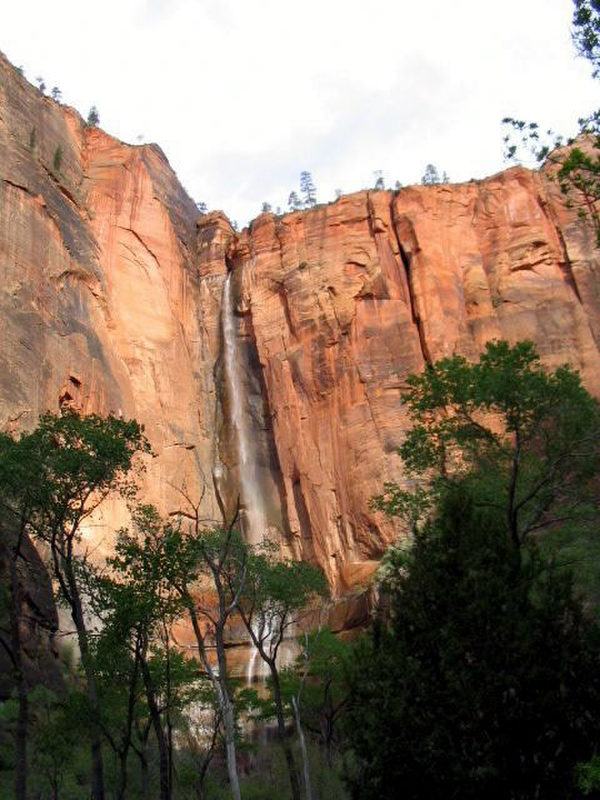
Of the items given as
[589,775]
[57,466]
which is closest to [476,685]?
[589,775]

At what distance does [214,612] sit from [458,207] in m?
31.5

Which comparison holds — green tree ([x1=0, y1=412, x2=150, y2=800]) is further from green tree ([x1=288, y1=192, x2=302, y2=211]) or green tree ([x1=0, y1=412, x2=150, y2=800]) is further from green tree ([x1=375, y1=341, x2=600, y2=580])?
green tree ([x1=288, y1=192, x2=302, y2=211])

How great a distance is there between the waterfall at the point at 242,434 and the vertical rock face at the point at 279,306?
47 cm

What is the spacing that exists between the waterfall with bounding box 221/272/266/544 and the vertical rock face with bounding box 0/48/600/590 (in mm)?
466

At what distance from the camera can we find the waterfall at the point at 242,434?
149 ft

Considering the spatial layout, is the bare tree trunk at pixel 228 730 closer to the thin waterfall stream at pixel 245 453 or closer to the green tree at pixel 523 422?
the green tree at pixel 523 422

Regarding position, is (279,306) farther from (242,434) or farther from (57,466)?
(57,466)

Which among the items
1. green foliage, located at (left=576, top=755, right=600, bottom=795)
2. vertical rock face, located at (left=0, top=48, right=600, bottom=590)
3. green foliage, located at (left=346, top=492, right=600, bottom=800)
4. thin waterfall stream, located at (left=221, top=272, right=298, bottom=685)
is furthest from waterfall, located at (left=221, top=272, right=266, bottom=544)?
green foliage, located at (left=576, top=755, right=600, bottom=795)

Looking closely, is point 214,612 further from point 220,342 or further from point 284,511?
point 220,342

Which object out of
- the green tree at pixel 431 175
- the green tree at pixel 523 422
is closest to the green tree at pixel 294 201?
the green tree at pixel 431 175

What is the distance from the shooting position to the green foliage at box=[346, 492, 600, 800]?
32.7 ft

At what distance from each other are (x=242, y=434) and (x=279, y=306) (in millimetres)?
8884

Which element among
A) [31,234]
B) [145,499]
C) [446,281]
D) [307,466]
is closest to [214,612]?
[145,499]

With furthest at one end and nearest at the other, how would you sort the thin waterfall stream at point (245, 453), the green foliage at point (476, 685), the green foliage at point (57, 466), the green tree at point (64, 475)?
1. the thin waterfall stream at point (245, 453)
2. the green foliage at point (57, 466)
3. the green tree at point (64, 475)
4. the green foliage at point (476, 685)
